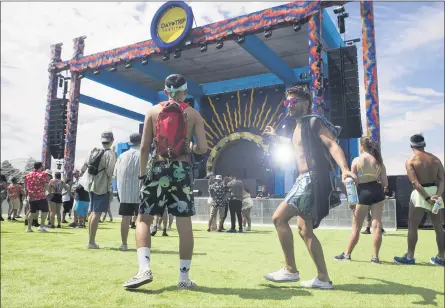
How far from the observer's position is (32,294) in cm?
254

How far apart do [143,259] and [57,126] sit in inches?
795

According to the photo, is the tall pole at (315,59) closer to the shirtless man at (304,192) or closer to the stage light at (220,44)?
the stage light at (220,44)

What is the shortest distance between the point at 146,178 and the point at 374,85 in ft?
38.5

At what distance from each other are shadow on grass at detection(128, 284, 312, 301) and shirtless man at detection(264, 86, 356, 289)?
7.5 inches

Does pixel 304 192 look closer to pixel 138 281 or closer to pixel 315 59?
pixel 138 281

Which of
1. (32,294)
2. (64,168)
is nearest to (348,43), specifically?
(32,294)

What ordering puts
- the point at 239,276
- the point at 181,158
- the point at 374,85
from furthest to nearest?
the point at 374,85 < the point at 239,276 < the point at 181,158

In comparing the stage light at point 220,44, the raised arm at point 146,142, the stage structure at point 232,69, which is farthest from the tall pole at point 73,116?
the raised arm at point 146,142

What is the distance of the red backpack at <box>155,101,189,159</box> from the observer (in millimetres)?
2799

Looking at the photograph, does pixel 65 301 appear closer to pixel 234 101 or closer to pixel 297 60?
pixel 297 60

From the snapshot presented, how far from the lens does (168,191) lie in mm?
2830

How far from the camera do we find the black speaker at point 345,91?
41.4 ft

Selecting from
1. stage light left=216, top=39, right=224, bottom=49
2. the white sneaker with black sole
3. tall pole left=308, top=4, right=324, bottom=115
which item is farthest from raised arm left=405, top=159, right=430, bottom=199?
stage light left=216, top=39, right=224, bottom=49

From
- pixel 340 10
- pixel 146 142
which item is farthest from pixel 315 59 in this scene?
pixel 146 142
